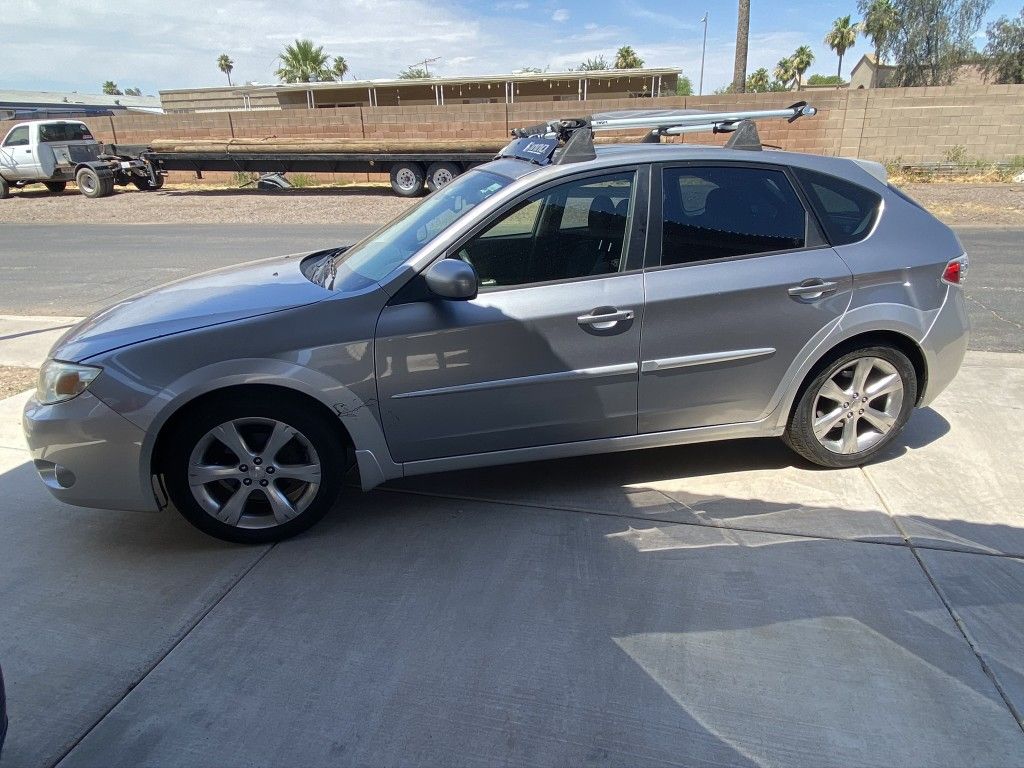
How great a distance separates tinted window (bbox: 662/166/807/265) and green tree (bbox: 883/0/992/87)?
45170mm

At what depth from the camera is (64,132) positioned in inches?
796

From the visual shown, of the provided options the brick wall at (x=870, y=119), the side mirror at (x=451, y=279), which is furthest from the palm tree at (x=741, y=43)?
the side mirror at (x=451, y=279)

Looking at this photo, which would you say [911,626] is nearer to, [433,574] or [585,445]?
[585,445]

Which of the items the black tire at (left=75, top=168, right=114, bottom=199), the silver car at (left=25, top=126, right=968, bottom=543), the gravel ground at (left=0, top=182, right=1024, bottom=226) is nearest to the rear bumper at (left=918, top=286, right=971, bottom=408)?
the silver car at (left=25, top=126, right=968, bottom=543)

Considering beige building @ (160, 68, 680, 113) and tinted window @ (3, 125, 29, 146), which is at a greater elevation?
beige building @ (160, 68, 680, 113)

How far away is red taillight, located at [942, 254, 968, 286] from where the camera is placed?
3604 millimetres

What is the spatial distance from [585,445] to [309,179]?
860 inches

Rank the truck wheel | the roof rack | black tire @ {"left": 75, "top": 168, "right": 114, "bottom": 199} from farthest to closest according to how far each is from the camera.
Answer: black tire @ {"left": 75, "top": 168, "right": 114, "bottom": 199} < the truck wheel < the roof rack

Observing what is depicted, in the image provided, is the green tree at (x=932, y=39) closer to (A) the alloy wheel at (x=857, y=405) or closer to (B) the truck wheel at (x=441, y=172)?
(B) the truck wheel at (x=441, y=172)

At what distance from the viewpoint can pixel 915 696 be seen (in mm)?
2279

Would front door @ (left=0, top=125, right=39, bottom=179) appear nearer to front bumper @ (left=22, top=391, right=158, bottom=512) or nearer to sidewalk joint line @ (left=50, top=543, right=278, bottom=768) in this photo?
front bumper @ (left=22, top=391, right=158, bottom=512)

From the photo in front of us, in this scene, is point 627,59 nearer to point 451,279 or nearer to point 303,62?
point 303,62

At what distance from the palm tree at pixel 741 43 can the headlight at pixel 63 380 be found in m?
24.6

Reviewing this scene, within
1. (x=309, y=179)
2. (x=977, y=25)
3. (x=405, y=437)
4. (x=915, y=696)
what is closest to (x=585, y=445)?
(x=405, y=437)
